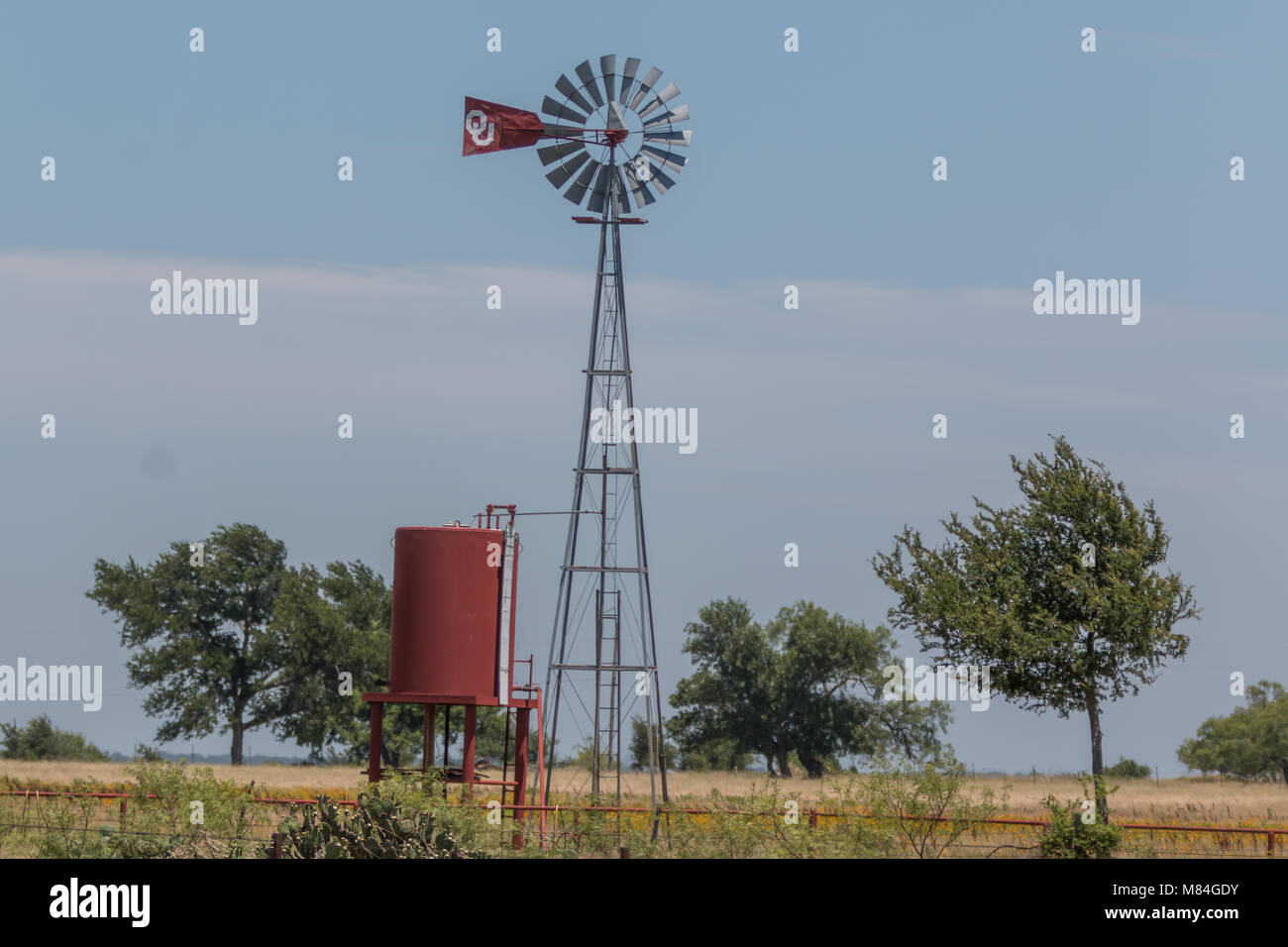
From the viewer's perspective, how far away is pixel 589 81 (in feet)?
121

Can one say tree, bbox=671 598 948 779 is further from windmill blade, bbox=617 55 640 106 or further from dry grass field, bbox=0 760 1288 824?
windmill blade, bbox=617 55 640 106

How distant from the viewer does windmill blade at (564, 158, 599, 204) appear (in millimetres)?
36938

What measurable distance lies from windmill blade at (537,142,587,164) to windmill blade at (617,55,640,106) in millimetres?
1496

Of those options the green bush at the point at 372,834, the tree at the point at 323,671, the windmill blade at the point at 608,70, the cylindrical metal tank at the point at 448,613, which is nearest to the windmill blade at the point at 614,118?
the windmill blade at the point at 608,70

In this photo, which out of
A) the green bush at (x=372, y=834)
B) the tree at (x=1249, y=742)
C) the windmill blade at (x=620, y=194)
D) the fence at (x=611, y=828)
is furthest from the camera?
the tree at (x=1249, y=742)

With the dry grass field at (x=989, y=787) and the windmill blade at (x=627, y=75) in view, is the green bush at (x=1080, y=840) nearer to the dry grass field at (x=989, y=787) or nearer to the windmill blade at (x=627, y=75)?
the dry grass field at (x=989, y=787)

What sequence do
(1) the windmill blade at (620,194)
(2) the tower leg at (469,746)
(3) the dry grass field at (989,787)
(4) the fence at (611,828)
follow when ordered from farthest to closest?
(3) the dry grass field at (989,787)
(1) the windmill blade at (620,194)
(2) the tower leg at (469,746)
(4) the fence at (611,828)

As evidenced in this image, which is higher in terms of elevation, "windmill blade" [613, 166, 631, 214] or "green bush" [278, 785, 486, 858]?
"windmill blade" [613, 166, 631, 214]

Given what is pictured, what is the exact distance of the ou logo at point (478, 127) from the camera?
122 feet

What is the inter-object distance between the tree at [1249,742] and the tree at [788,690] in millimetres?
14687

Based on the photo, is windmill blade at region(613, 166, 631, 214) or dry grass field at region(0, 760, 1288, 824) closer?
windmill blade at region(613, 166, 631, 214)

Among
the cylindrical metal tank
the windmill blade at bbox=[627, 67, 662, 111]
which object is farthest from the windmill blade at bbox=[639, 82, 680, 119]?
the cylindrical metal tank

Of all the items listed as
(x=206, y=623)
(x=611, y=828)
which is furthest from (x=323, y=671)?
(x=611, y=828)
